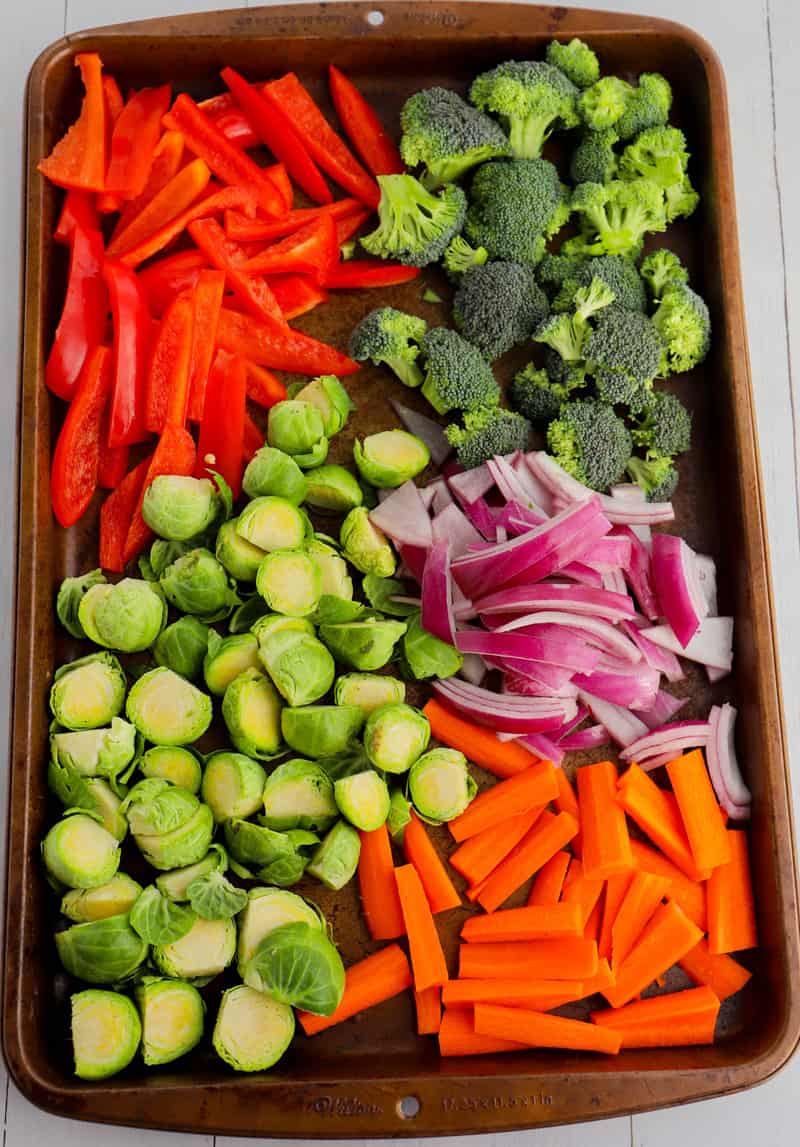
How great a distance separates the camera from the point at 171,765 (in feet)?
8.92

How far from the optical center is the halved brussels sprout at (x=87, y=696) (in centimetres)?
271

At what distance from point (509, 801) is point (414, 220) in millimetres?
1605

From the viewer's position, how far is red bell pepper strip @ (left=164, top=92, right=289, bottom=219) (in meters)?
2.99

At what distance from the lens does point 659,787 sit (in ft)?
9.52

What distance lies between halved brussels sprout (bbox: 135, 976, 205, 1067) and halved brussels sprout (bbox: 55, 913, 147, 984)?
80 mm

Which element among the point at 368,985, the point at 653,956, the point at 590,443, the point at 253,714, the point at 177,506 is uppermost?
the point at 177,506

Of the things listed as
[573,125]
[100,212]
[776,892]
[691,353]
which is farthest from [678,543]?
[100,212]

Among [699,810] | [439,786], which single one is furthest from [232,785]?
[699,810]

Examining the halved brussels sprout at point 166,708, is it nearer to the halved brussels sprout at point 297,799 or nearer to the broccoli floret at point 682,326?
the halved brussels sprout at point 297,799

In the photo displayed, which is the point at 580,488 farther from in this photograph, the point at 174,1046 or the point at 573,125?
the point at 174,1046

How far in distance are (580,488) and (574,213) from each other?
0.83 meters

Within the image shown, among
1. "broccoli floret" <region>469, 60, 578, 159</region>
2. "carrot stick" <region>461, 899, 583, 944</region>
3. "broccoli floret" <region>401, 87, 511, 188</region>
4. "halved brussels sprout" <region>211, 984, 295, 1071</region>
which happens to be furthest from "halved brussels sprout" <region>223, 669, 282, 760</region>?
"broccoli floret" <region>469, 60, 578, 159</region>

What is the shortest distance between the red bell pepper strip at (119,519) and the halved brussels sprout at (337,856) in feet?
3.05

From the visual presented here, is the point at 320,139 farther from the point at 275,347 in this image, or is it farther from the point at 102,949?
the point at 102,949
